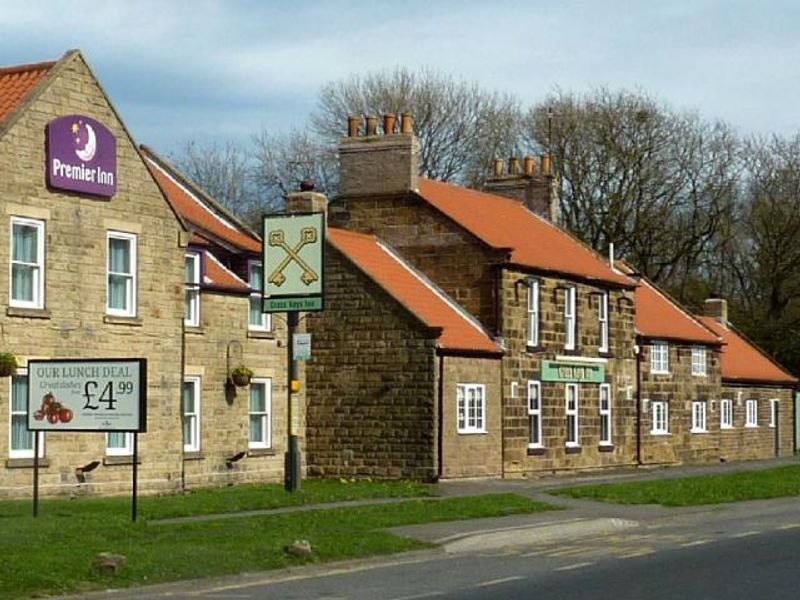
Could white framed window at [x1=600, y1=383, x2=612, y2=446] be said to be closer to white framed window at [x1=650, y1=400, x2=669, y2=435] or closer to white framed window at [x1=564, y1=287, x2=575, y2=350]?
white framed window at [x1=564, y1=287, x2=575, y2=350]

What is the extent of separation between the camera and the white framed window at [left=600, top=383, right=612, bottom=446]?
1815 inches

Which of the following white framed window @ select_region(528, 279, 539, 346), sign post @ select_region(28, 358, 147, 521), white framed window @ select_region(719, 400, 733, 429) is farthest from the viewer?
white framed window @ select_region(719, 400, 733, 429)

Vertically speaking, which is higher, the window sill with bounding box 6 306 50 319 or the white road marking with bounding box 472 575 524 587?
the window sill with bounding box 6 306 50 319

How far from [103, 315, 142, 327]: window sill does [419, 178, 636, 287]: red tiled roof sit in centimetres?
1191

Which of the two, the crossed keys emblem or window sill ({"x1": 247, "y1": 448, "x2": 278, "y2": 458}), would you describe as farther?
window sill ({"x1": 247, "y1": 448, "x2": 278, "y2": 458})

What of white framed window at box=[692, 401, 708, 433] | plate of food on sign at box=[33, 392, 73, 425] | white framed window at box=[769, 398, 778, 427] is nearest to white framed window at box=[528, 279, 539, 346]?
white framed window at box=[692, 401, 708, 433]

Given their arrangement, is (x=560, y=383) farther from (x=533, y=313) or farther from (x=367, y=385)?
(x=367, y=385)

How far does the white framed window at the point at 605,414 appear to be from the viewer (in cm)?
4609

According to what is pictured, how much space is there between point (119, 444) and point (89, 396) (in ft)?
27.0

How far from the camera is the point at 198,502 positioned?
29.0 meters

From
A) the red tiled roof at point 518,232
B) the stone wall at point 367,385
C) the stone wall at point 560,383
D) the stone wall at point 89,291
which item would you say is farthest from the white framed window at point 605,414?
the stone wall at point 89,291

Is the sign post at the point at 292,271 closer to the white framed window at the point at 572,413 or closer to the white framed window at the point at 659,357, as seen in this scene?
the white framed window at the point at 572,413

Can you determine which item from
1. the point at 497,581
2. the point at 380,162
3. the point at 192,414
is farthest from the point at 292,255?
the point at 497,581

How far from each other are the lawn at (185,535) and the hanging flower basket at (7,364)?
2.52 metres
